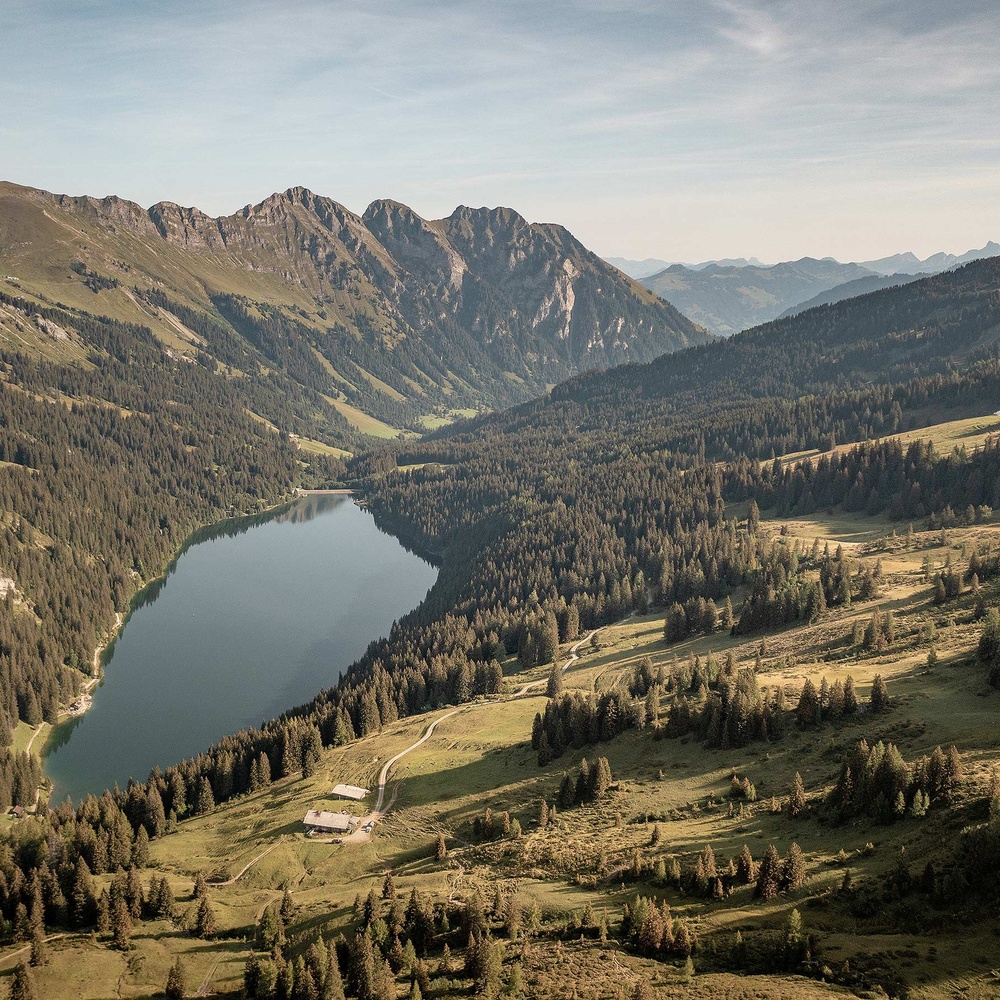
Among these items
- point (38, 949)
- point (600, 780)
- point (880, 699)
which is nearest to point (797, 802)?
point (880, 699)

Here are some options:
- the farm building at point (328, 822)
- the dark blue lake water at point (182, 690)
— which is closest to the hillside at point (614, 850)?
the farm building at point (328, 822)

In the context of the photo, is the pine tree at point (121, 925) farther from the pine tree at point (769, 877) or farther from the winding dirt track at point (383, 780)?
the pine tree at point (769, 877)

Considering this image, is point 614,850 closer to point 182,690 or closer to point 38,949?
point 38,949

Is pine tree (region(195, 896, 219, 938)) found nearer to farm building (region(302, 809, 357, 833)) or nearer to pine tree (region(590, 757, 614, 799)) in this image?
farm building (region(302, 809, 357, 833))

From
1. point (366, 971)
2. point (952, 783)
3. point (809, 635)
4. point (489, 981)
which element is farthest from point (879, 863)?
point (809, 635)

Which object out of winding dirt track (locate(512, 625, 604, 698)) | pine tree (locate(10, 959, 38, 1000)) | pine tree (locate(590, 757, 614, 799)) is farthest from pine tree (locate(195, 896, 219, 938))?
winding dirt track (locate(512, 625, 604, 698))

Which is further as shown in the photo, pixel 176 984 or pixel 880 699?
pixel 880 699
